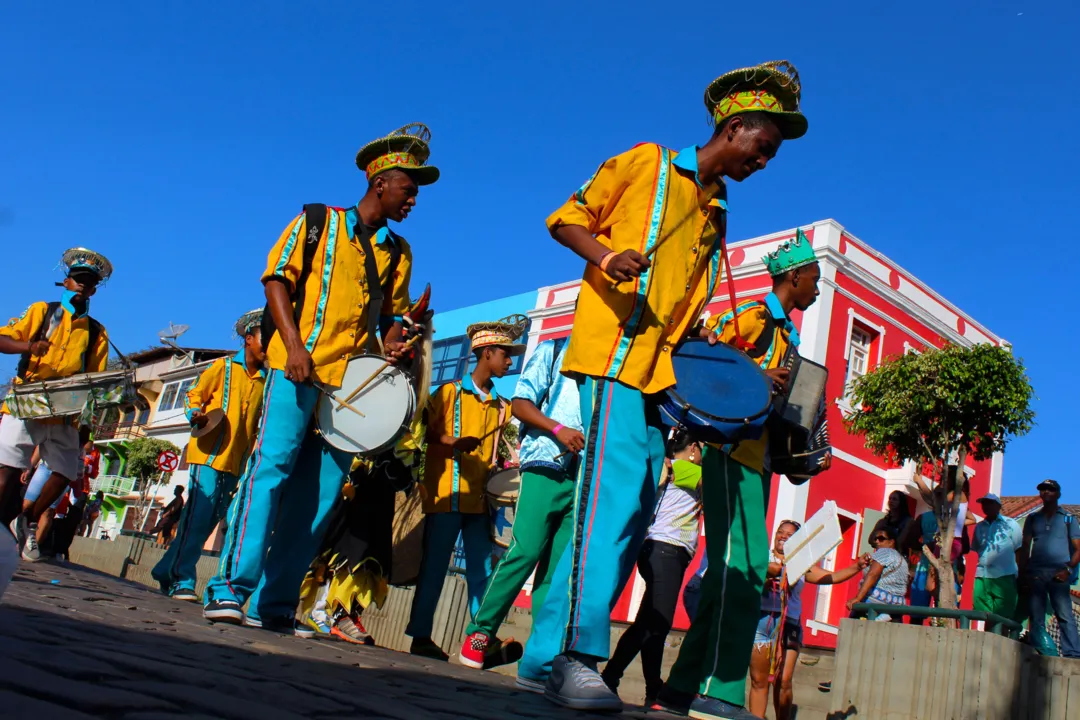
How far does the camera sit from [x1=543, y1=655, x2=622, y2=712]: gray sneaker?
3.10m

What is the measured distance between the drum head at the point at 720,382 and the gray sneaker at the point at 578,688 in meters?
0.97

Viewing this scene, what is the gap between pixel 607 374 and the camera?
139 inches

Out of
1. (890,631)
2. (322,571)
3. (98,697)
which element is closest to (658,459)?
(98,697)

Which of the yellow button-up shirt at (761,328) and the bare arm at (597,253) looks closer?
the bare arm at (597,253)

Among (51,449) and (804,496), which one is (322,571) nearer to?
(51,449)

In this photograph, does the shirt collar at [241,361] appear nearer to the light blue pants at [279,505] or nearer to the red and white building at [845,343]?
the light blue pants at [279,505]

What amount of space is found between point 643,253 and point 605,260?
246mm

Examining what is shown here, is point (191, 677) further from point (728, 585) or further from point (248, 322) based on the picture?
point (248, 322)

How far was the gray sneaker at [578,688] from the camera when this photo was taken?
3096 mm

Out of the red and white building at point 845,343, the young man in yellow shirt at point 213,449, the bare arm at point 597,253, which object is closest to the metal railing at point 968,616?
the bare arm at point 597,253

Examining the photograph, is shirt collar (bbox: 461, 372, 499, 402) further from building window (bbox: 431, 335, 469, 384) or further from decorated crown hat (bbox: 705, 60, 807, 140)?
building window (bbox: 431, 335, 469, 384)

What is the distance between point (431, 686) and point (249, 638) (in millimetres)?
1032

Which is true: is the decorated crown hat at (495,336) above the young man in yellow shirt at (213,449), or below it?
above

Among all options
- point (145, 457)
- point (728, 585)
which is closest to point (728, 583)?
point (728, 585)
